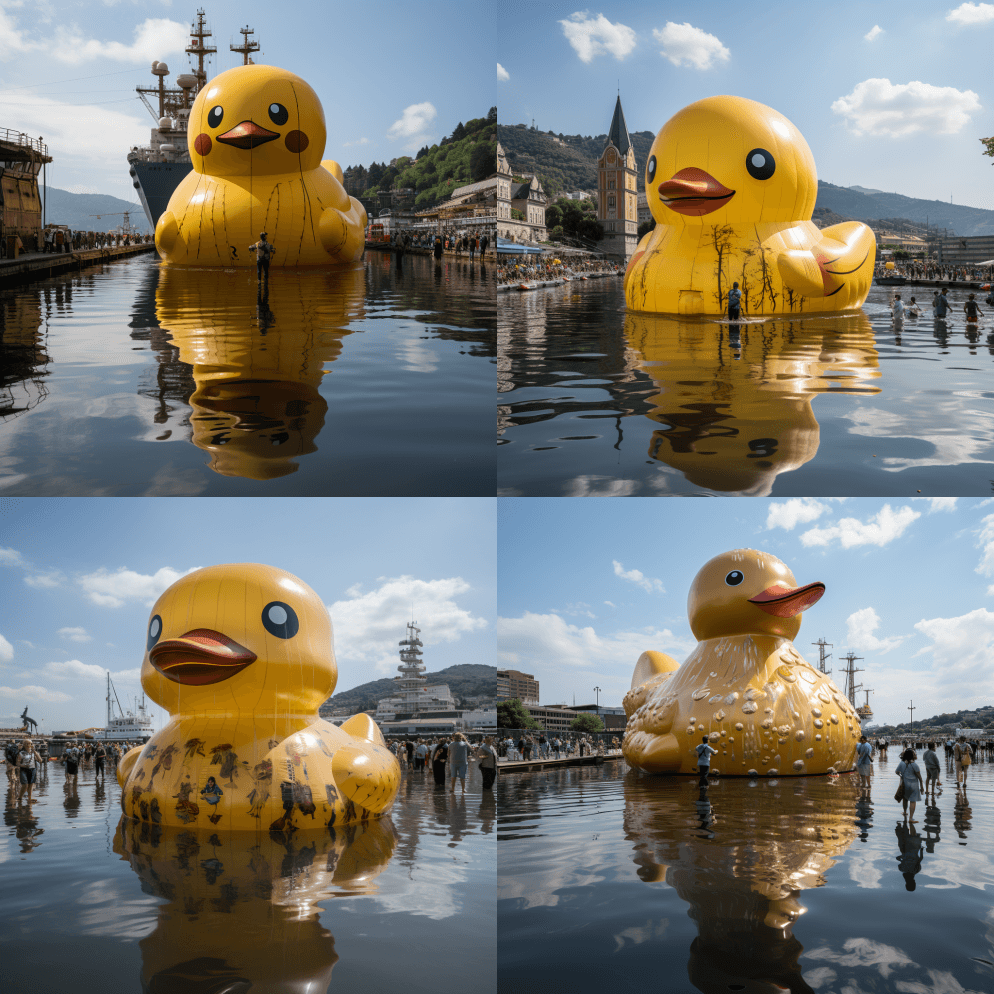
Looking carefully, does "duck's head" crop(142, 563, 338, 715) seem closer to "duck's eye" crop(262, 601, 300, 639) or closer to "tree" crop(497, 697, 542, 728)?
"duck's eye" crop(262, 601, 300, 639)

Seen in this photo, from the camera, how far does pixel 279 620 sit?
8.74m

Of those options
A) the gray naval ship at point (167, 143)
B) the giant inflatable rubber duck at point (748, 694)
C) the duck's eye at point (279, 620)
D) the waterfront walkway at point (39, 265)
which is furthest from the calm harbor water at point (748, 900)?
the gray naval ship at point (167, 143)

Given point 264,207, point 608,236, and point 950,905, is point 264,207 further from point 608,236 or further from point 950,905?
point 608,236

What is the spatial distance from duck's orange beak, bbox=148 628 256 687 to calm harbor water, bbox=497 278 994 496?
10.00 feet

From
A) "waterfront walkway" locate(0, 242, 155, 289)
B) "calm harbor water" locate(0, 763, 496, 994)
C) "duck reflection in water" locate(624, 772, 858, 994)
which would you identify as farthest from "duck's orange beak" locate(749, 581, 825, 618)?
"waterfront walkway" locate(0, 242, 155, 289)

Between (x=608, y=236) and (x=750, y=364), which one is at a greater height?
(x=608, y=236)

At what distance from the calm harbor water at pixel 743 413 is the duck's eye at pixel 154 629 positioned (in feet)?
13.0

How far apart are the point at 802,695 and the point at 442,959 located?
8.78m

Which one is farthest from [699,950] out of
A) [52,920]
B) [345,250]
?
[345,250]

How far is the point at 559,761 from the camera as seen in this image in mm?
22500

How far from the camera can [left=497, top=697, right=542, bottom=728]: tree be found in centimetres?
7975

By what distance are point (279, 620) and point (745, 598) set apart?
708cm

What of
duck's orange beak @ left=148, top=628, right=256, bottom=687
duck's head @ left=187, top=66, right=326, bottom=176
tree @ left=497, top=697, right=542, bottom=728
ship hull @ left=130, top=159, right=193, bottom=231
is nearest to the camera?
duck's orange beak @ left=148, top=628, right=256, bottom=687

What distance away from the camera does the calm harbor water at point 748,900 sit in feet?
13.6
